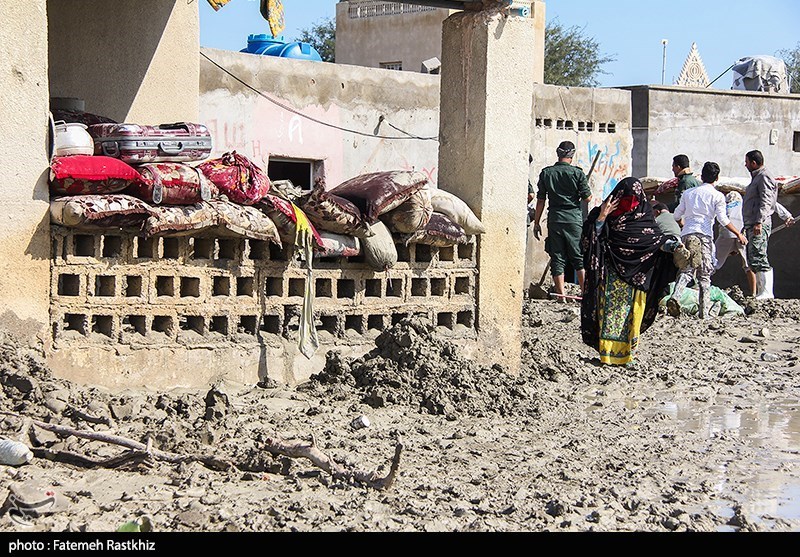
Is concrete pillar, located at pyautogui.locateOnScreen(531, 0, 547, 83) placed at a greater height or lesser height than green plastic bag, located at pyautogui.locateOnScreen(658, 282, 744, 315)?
greater

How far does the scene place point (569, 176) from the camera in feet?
37.0

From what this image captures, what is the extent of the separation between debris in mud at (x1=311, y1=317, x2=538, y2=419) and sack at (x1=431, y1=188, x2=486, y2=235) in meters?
0.74

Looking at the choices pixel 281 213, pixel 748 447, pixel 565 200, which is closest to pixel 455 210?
pixel 281 213

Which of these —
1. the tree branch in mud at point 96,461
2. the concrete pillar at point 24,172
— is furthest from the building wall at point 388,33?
the tree branch in mud at point 96,461

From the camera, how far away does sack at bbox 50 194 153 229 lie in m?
5.83

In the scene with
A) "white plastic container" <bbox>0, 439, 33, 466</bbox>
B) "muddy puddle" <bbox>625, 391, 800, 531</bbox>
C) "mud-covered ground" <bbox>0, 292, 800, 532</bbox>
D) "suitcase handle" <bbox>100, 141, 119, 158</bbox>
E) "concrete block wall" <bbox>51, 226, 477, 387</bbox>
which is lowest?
"muddy puddle" <bbox>625, 391, 800, 531</bbox>

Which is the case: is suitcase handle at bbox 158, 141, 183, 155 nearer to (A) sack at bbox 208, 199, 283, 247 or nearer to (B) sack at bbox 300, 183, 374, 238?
(A) sack at bbox 208, 199, 283, 247

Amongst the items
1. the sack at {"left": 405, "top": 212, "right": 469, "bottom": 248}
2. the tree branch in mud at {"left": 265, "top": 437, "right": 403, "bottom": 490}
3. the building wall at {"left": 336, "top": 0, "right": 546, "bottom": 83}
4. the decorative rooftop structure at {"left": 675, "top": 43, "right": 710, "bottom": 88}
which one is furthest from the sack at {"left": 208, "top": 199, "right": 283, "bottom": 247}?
the decorative rooftop structure at {"left": 675, "top": 43, "right": 710, "bottom": 88}

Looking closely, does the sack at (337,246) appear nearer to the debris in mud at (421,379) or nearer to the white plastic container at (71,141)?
the debris in mud at (421,379)

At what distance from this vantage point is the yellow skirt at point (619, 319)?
28.0 ft

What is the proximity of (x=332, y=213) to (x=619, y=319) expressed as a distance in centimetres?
282

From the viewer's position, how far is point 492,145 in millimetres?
7723

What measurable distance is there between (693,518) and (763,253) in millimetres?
8775
